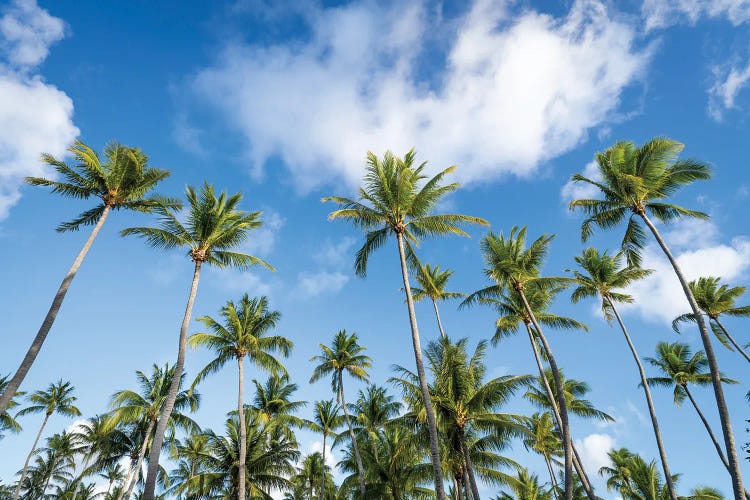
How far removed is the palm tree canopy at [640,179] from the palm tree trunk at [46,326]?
21499 mm

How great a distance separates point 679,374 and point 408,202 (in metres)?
27.4

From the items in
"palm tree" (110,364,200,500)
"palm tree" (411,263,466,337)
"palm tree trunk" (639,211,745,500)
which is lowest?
"palm tree trunk" (639,211,745,500)

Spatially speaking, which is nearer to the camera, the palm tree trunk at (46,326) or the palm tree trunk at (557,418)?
the palm tree trunk at (46,326)

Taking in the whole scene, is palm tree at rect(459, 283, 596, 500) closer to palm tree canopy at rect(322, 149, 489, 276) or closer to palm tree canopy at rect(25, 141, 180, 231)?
palm tree canopy at rect(322, 149, 489, 276)

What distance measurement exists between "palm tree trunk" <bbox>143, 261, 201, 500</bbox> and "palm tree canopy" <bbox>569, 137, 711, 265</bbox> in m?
18.7

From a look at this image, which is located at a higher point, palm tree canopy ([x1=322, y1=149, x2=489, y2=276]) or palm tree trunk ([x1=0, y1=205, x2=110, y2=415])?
palm tree canopy ([x1=322, y1=149, x2=489, y2=276])

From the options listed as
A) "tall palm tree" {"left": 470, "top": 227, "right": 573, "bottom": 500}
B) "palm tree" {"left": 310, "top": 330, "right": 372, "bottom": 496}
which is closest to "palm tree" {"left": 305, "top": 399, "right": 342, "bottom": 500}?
"palm tree" {"left": 310, "top": 330, "right": 372, "bottom": 496}

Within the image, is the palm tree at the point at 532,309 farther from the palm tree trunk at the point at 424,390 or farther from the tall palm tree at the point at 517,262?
the palm tree trunk at the point at 424,390

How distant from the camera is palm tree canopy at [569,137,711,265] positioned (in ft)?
61.1

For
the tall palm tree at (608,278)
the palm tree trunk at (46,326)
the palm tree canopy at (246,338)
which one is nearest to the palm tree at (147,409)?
the palm tree canopy at (246,338)

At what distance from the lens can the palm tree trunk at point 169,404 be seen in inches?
568

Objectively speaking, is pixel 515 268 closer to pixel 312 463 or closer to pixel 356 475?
pixel 356 475

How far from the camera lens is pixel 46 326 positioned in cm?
1449

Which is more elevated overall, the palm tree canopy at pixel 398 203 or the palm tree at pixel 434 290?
the palm tree at pixel 434 290
